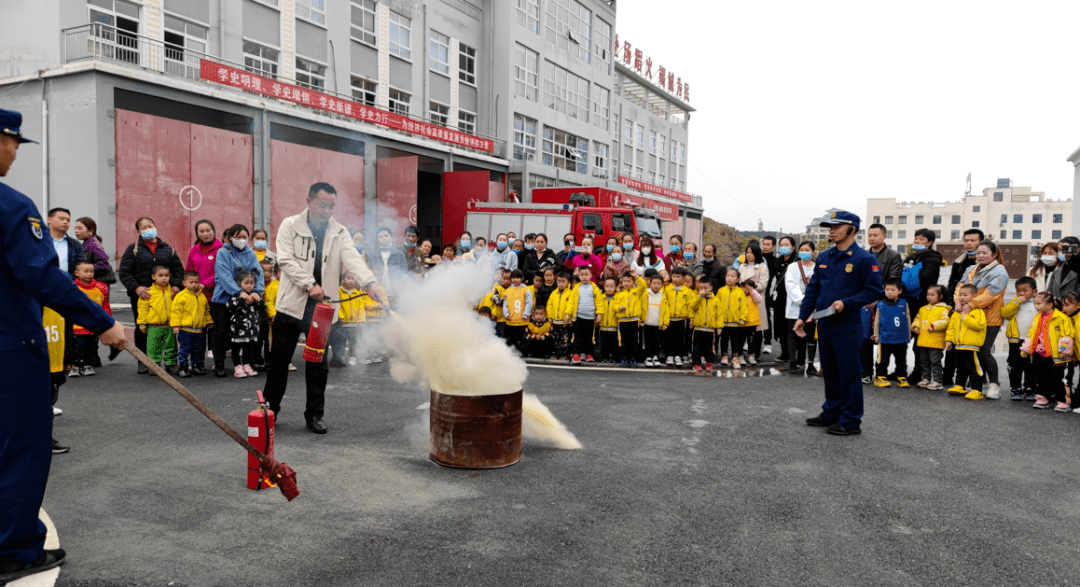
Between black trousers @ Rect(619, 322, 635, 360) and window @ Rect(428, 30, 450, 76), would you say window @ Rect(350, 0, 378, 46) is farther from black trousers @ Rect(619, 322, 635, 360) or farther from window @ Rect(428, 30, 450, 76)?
black trousers @ Rect(619, 322, 635, 360)

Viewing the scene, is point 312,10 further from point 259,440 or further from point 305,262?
point 259,440

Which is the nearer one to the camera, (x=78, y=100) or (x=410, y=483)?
(x=410, y=483)

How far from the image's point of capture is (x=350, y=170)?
937 inches

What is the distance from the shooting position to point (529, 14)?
1453 inches

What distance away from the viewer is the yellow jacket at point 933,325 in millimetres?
8664

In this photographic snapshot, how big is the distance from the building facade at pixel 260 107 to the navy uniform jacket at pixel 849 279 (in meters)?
16.9

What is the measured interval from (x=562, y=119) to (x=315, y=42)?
725 inches

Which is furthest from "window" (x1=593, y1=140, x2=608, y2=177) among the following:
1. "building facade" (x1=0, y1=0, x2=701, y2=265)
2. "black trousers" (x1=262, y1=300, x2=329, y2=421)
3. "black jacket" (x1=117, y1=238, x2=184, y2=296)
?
"black trousers" (x1=262, y1=300, x2=329, y2=421)

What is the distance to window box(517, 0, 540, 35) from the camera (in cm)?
3612

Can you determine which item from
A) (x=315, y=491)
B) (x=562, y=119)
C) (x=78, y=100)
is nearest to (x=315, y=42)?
(x=78, y=100)

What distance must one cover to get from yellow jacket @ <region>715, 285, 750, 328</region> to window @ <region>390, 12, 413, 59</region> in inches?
946

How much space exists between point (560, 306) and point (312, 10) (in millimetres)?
20676

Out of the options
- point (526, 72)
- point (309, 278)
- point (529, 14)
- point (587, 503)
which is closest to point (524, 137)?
point (526, 72)

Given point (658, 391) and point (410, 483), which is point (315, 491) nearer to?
point (410, 483)
